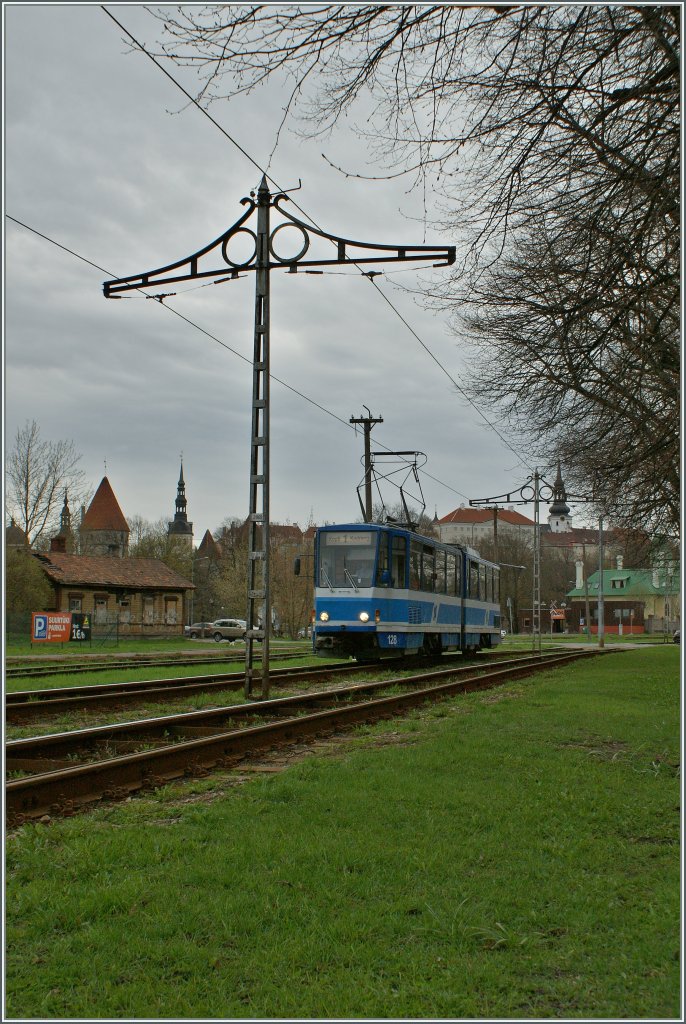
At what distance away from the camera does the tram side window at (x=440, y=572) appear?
24.8 m

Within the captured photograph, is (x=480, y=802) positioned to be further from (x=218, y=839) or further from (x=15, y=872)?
(x=15, y=872)

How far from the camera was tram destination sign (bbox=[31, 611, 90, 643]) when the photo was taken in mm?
35812

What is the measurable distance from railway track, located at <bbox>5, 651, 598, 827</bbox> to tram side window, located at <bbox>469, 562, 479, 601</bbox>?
47.9ft

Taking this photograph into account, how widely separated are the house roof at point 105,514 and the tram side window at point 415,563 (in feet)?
281

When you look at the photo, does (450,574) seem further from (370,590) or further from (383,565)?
(370,590)

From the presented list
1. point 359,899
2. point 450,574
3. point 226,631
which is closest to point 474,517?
point 226,631

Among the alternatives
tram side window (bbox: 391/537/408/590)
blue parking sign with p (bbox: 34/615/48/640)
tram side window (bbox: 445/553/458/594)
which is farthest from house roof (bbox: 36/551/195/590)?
tram side window (bbox: 391/537/408/590)

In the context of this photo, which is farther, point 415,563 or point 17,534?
point 17,534

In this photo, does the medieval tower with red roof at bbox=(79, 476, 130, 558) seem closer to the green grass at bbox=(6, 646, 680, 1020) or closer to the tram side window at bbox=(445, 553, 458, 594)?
the tram side window at bbox=(445, 553, 458, 594)

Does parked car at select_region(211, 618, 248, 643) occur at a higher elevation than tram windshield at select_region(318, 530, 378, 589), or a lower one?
lower

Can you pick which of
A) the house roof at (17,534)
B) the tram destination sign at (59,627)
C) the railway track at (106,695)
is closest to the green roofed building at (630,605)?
the house roof at (17,534)

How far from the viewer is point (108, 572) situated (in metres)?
53.8

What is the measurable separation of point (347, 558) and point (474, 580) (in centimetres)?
962

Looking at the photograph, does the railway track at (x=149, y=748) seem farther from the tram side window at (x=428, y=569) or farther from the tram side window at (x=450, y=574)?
the tram side window at (x=450, y=574)
